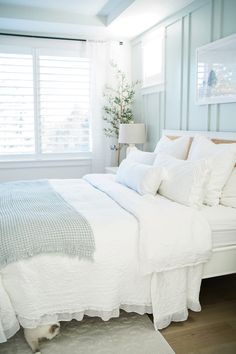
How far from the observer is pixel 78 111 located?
495 centimetres

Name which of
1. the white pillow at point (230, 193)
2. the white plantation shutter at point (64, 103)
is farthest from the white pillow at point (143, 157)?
the white plantation shutter at point (64, 103)

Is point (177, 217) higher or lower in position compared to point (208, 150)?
lower

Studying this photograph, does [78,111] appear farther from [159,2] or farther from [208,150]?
[208,150]

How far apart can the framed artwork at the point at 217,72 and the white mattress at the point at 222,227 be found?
1.07 metres

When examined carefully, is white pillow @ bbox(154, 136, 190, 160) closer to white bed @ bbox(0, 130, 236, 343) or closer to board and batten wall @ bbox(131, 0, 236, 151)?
board and batten wall @ bbox(131, 0, 236, 151)

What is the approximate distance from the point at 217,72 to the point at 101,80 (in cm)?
223

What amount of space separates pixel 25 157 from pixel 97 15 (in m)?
2.14

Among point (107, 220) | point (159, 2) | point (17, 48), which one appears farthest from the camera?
point (17, 48)

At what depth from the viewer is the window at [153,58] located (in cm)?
406

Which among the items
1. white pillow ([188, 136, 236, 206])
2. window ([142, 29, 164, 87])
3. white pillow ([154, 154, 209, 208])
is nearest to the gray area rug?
white pillow ([154, 154, 209, 208])

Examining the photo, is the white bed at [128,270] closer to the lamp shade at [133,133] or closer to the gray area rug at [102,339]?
the gray area rug at [102,339]

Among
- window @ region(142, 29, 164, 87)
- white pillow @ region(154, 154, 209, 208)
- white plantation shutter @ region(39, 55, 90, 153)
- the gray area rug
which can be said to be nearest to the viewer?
the gray area rug

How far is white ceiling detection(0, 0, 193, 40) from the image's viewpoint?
3.65 meters

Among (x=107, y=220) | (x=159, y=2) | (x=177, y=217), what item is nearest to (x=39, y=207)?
(x=107, y=220)
